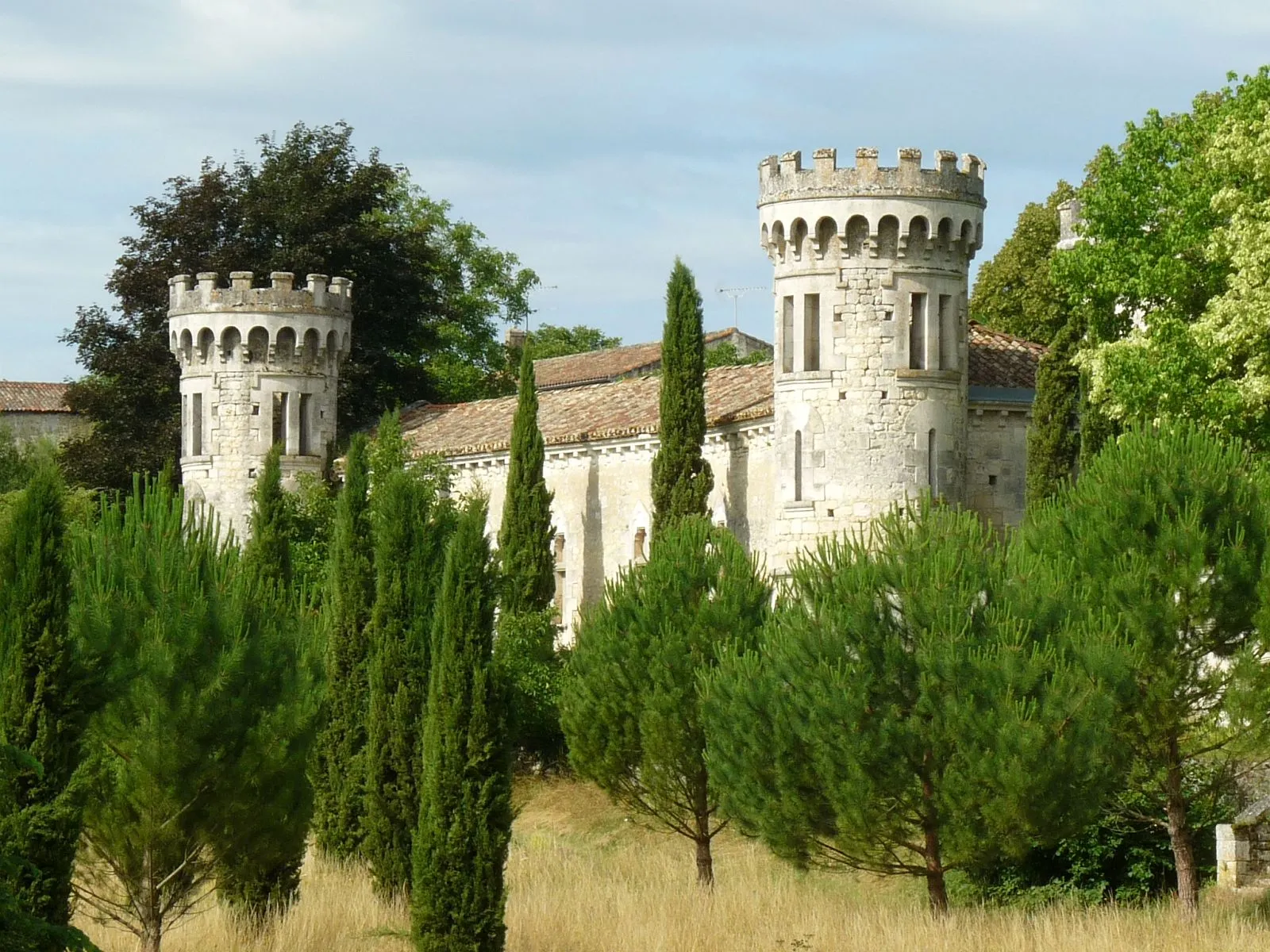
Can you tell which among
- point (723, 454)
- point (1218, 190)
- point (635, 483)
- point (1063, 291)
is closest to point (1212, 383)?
point (1218, 190)

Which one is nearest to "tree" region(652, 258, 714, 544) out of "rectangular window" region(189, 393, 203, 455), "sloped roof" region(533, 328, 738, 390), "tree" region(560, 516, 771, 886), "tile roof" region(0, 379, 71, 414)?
"tree" region(560, 516, 771, 886)

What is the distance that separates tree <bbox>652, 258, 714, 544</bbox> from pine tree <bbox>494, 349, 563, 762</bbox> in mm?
2852

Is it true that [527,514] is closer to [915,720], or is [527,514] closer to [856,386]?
[856,386]

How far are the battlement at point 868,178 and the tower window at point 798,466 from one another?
3.71m

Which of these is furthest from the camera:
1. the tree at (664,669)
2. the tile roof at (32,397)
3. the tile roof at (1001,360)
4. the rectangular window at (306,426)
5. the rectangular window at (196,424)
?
the tile roof at (32,397)

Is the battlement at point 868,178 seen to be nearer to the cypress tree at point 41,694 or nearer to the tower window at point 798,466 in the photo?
the tower window at point 798,466

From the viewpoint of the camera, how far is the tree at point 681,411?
3709 centimetres

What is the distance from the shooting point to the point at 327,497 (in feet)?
146

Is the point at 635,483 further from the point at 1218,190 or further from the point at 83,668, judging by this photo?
the point at 83,668

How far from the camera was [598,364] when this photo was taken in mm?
66750

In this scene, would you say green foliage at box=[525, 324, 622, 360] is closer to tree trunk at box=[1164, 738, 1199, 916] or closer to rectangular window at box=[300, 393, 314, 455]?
rectangular window at box=[300, 393, 314, 455]

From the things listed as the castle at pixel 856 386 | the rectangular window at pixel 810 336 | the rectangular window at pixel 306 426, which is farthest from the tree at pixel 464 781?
Result: the rectangular window at pixel 306 426

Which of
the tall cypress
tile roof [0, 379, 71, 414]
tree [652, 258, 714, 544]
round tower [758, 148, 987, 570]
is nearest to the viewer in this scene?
round tower [758, 148, 987, 570]

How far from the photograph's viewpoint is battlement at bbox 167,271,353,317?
150ft
